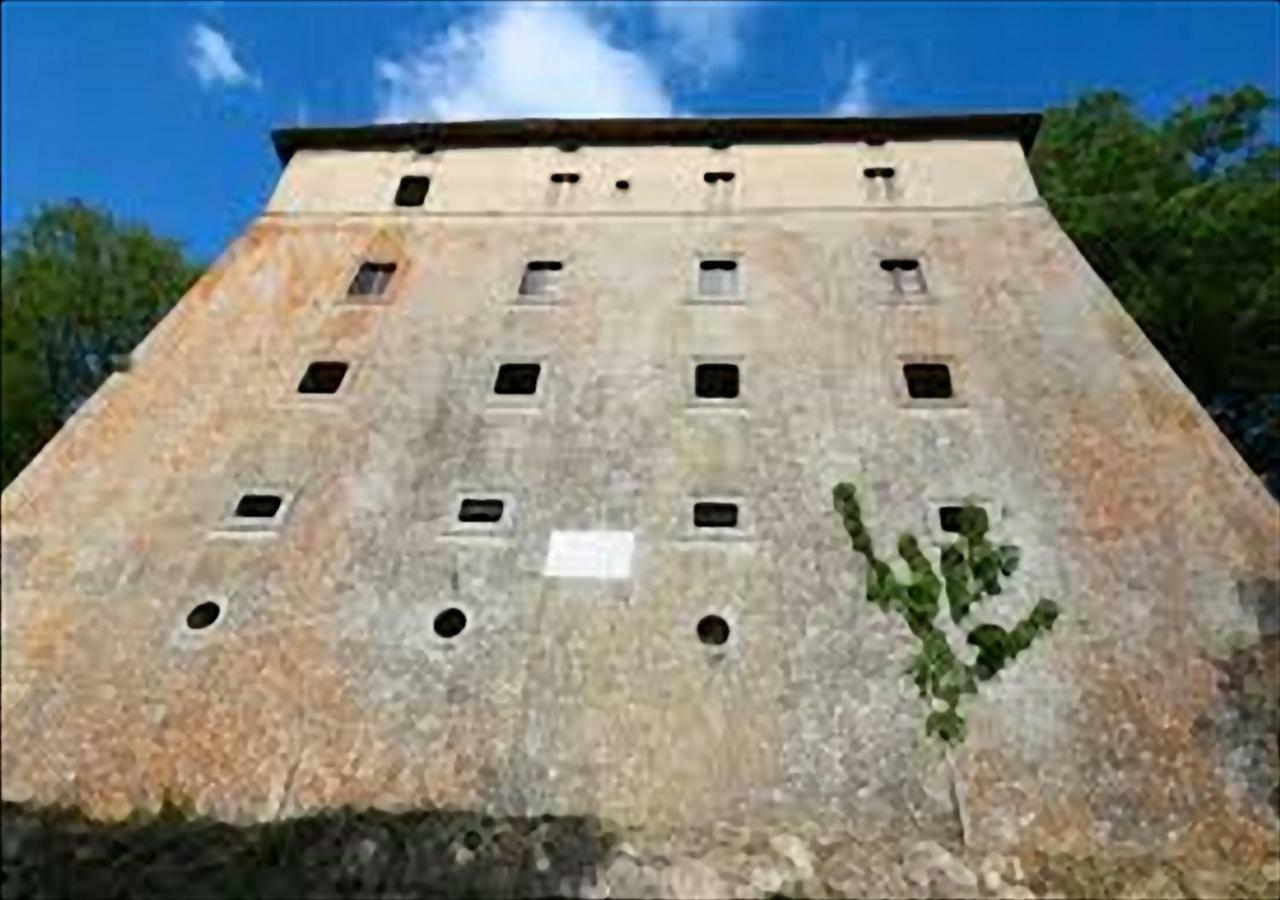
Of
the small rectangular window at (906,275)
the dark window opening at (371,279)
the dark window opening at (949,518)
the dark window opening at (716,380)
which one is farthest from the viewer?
the dark window opening at (371,279)

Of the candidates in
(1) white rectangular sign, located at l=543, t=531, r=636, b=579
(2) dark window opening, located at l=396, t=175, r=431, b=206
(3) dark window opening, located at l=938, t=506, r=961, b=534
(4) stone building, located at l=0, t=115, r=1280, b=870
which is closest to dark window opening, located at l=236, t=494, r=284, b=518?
(4) stone building, located at l=0, t=115, r=1280, b=870

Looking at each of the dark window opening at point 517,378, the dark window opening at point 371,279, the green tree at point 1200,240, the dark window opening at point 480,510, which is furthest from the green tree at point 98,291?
the green tree at point 1200,240

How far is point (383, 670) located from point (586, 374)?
539 centimetres

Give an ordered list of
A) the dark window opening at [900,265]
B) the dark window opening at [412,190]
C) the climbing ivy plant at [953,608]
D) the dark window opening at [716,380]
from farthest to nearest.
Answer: the dark window opening at [412,190], the dark window opening at [900,265], the dark window opening at [716,380], the climbing ivy plant at [953,608]

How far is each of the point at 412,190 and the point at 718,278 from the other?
5.90m

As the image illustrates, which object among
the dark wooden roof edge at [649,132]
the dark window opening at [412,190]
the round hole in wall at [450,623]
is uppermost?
the dark wooden roof edge at [649,132]

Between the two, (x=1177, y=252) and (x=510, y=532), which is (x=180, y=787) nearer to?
(x=510, y=532)

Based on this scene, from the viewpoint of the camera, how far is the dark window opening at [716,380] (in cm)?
1611

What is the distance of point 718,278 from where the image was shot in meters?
18.0

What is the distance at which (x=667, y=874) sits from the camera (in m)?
10.2

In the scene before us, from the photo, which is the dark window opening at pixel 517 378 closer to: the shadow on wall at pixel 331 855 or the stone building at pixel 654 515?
the stone building at pixel 654 515

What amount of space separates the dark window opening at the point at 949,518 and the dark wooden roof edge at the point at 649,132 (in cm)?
881

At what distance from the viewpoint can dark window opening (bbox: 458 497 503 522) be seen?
14336mm

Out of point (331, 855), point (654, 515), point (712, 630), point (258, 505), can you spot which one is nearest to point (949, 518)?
point (712, 630)
